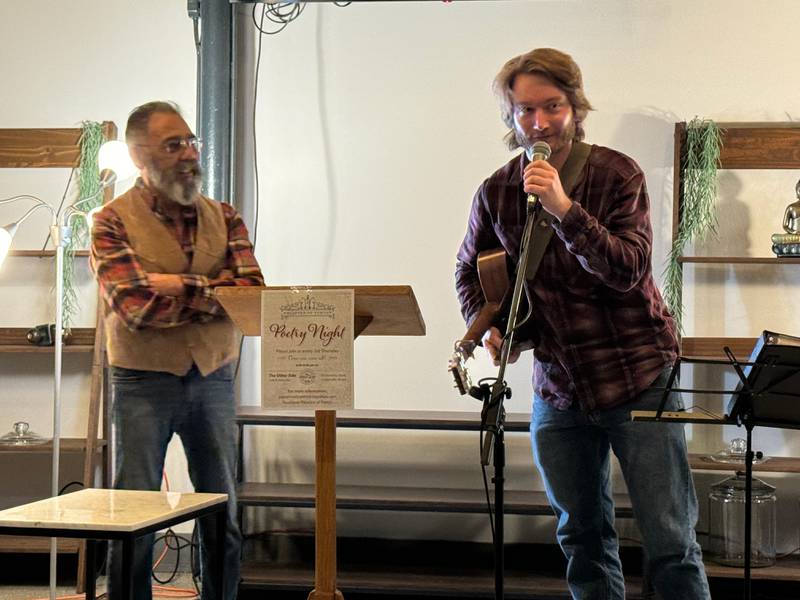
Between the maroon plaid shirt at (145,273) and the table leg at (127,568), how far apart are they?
71 cm

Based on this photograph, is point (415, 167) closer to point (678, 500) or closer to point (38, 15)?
point (38, 15)

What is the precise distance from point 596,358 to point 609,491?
0.34 metres

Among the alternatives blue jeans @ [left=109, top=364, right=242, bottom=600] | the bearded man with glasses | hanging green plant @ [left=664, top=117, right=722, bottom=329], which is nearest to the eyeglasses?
the bearded man with glasses

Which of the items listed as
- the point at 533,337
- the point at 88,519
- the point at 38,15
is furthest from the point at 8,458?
the point at 533,337

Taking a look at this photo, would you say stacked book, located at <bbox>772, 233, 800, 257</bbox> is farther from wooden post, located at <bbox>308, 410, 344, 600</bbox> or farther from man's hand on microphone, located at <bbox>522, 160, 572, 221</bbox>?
wooden post, located at <bbox>308, 410, 344, 600</bbox>

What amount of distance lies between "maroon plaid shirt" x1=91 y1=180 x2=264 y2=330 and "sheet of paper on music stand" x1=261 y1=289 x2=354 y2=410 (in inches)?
23.2

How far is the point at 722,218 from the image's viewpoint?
4.26 m

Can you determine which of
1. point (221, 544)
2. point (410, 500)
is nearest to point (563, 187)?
point (221, 544)

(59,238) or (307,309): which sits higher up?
(59,238)

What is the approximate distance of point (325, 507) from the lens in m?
2.08

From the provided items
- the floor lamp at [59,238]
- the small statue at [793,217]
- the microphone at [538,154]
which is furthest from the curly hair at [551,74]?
the small statue at [793,217]

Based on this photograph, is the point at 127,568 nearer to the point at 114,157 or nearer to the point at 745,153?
the point at 114,157

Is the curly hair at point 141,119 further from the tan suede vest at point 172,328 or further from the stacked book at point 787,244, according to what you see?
the stacked book at point 787,244

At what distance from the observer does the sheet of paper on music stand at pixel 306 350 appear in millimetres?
2043
